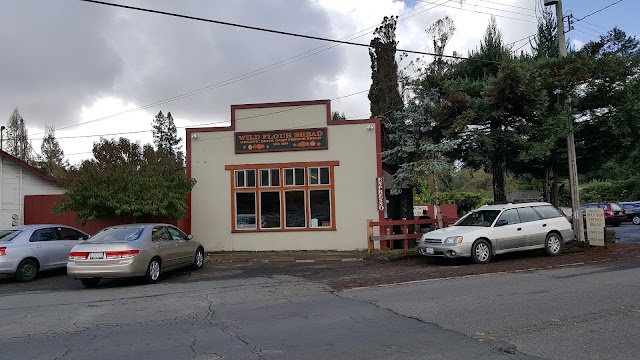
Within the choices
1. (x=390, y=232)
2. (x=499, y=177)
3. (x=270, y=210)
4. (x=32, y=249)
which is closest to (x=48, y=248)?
(x=32, y=249)

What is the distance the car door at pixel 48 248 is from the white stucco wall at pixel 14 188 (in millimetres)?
6562

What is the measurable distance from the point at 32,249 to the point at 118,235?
2911 mm

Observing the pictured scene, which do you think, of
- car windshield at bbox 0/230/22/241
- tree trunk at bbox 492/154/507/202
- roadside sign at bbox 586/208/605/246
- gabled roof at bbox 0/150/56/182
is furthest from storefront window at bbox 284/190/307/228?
gabled roof at bbox 0/150/56/182

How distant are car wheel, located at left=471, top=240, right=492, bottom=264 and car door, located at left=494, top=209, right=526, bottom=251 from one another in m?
0.34

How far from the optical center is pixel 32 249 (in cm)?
1243

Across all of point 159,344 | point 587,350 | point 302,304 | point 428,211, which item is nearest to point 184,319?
point 159,344

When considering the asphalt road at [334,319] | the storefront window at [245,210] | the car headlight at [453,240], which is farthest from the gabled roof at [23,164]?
the car headlight at [453,240]

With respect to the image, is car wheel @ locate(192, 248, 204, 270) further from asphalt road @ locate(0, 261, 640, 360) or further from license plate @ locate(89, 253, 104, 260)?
license plate @ locate(89, 253, 104, 260)

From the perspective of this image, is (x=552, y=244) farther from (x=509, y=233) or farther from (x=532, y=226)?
(x=509, y=233)

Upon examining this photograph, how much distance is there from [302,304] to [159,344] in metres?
2.96

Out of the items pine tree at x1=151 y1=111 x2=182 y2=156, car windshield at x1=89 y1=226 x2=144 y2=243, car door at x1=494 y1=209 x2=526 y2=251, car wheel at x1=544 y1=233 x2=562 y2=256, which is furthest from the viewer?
pine tree at x1=151 y1=111 x2=182 y2=156

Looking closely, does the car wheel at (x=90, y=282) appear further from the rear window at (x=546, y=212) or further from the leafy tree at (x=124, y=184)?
the rear window at (x=546, y=212)

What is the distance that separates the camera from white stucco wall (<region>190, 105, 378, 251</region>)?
16.8 metres

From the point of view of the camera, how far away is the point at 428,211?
2188 cm
